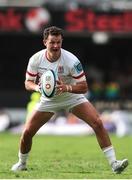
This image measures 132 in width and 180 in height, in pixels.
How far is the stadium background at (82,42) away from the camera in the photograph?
1249 inches

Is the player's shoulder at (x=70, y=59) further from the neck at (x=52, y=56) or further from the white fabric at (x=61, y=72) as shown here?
the neck at (x=52, y=56)

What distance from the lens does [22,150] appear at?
12695mm

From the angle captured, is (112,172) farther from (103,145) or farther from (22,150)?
(22,150)

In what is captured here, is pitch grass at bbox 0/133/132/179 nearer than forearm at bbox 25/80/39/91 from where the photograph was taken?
Yes

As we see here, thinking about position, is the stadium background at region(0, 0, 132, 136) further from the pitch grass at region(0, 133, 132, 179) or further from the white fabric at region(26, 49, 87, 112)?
the white fabric at region(26, 49, 87, 112)

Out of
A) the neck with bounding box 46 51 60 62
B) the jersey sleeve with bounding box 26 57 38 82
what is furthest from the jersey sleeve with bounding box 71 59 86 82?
the jersey sleeve with bounding box 26 57 38 82

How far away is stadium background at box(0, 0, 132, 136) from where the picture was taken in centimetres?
3173

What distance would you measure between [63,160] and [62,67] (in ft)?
12.3

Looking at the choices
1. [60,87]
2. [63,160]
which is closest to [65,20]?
[63,160]

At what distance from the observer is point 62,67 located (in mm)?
12289

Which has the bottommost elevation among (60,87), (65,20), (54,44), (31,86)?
(65,20)

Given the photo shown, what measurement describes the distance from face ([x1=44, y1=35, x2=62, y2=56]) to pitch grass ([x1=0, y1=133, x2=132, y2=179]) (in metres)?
1.85

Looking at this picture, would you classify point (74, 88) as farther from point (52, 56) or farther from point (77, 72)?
point (52, 56)

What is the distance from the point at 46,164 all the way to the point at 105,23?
1837 centimetres
